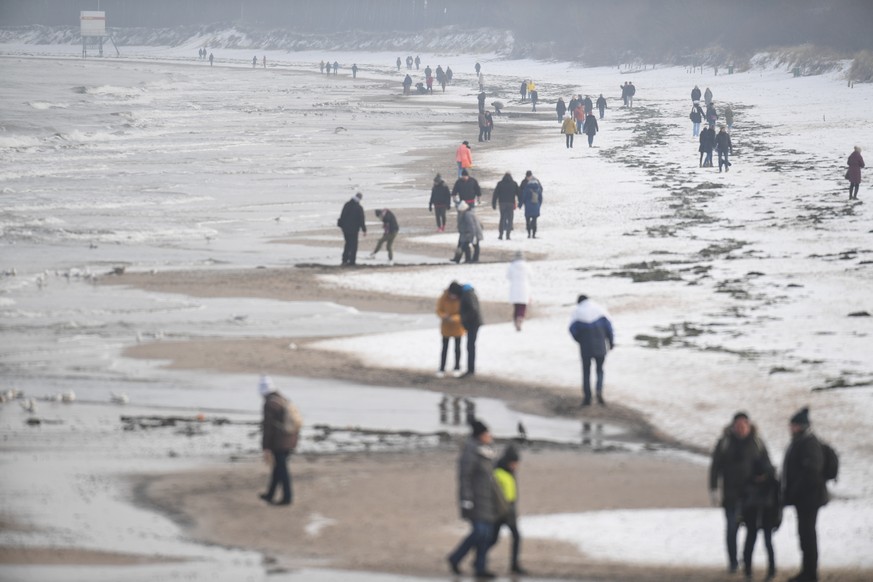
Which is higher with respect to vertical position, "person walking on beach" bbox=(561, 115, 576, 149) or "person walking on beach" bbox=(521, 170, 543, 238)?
"person walking on beach" bbox=(561, 115, 576, 149)

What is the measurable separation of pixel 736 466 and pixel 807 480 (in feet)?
1.86

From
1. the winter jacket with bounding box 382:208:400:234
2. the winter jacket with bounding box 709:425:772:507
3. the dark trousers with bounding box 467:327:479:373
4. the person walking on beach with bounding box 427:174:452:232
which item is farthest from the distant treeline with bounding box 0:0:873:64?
the winter jacket with bounding box 709:425:772:507

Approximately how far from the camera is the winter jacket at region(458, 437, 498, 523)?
36.8 feet

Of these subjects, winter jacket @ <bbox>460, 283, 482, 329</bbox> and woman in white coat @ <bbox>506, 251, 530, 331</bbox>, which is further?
woman in white coat @ <bbox>506, 251, 530, 331</bbox>

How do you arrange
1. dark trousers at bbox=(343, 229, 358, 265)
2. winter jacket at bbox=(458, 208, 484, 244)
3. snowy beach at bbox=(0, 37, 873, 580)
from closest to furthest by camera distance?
snowy beach at bbox=(0, 37, 873, 580)
winter jacket at bbox=(458, 208, 484, 244)
dark trousers at bbox=(343, 229, 358, 265)

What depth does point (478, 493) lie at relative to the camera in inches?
441

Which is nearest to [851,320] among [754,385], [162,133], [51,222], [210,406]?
[754,385]

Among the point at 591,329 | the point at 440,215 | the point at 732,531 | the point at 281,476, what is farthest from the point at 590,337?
the point at 440,215

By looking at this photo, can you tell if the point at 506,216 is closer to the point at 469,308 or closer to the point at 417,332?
the point at 417,332

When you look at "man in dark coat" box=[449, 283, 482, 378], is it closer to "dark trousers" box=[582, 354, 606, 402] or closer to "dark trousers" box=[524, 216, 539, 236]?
"dark trousers" box=[582, 354, 606, 402]

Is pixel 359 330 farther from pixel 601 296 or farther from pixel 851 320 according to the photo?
pixel 851 320

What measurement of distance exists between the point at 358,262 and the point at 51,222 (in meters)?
10.1

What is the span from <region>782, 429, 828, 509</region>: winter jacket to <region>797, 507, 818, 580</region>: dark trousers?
6 centimetres

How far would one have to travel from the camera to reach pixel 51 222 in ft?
116
